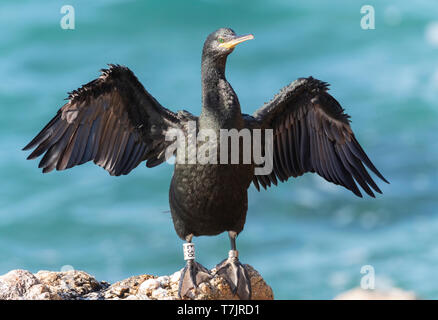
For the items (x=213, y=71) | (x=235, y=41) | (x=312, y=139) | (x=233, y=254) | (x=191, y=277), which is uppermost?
(x=235, y=41)

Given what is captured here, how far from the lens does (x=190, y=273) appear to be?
720cm

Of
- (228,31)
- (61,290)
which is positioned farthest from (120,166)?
(228,31)

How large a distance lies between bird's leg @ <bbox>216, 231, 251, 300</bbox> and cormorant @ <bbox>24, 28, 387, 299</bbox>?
10 millimetres

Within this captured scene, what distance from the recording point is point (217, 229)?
735cm

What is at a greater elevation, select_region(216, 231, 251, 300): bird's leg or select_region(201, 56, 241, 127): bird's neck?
select_region(201, 56, 241, 127): bird's neck

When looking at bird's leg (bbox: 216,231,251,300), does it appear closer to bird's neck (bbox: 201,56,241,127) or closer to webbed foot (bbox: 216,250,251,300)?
webbed foot (bbox: 216,250,251,300)

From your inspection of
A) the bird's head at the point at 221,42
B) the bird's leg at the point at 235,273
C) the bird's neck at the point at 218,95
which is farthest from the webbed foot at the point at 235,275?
the bird's head at the point at 221,42

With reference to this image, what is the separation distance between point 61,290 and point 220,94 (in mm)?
2723

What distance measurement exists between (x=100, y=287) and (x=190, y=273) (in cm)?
142

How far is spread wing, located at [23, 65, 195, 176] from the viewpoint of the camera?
7883 mm

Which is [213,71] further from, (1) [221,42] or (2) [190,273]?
(2) [190,273]

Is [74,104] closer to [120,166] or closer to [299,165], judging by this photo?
[120,166]

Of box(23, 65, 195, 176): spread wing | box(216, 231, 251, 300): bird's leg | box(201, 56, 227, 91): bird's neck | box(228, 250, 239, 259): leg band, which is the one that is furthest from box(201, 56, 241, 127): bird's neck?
box(228, 250, 239, 259): leg band

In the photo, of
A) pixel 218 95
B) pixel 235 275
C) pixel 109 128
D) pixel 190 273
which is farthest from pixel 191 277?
pixel 109 128
